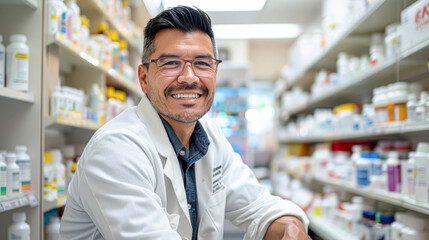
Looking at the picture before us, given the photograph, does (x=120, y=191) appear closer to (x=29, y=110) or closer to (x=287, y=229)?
(x=287, y=229)

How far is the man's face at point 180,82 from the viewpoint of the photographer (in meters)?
1.50

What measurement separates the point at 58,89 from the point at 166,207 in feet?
3.50

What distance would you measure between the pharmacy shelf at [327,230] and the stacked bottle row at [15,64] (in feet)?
7.99

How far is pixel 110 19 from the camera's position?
10.5 ft

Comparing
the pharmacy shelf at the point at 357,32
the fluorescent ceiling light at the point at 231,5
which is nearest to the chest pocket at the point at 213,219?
the pharmacy shelf at the point at 357,32

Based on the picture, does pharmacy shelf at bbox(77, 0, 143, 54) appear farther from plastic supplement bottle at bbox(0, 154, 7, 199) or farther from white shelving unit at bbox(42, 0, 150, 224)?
plastic supplement bottle at bbox(0, 154, 7, 199)

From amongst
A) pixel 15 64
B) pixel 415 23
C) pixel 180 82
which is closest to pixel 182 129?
pixel 180 82

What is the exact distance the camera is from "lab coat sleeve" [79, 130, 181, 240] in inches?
45.2

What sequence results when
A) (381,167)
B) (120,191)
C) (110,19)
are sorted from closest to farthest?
1. (120,191)
2. (381,167)
3. (110,19)

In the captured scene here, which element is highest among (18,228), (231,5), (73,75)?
(231,5)

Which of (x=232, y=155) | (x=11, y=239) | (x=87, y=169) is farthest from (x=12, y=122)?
(x=232, y=155)

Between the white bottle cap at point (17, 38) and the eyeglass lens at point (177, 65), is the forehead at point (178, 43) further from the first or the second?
the white bottle cap at point (17, 38)

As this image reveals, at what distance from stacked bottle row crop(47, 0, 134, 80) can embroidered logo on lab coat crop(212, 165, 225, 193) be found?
1.09 meters

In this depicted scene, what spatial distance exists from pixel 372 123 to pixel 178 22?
1703 millimetres
